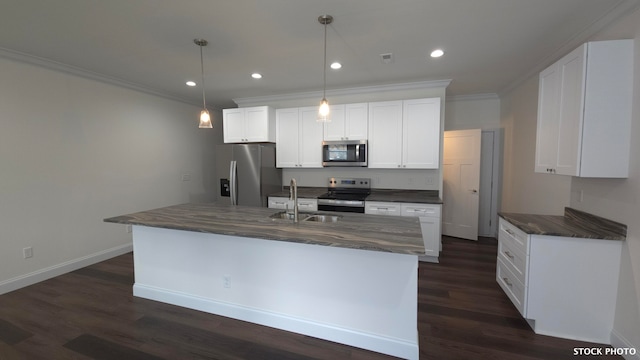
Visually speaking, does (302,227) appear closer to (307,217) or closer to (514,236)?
(307,217)

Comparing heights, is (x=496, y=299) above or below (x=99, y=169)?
below

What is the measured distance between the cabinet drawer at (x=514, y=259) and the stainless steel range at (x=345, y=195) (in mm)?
1758

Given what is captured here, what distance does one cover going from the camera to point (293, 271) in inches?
87.7

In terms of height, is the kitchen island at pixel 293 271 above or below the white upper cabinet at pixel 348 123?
below

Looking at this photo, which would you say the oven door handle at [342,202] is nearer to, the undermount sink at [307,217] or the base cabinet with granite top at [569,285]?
the undermount sink at [307,217]

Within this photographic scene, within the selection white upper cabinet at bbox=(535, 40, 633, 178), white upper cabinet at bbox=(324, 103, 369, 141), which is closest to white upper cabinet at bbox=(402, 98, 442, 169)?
white upper cabinet at bbox=(324, 103, 369, 141)

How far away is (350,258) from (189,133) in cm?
451

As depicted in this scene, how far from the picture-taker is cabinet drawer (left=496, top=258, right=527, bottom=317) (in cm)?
229

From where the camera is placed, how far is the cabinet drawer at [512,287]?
90.3 inches

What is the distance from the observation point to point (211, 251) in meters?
2.52

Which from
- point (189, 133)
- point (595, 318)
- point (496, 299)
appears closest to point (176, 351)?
point (496, 299)

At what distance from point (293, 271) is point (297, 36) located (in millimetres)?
2189

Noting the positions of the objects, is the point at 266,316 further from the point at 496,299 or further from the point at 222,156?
the point at 222,156

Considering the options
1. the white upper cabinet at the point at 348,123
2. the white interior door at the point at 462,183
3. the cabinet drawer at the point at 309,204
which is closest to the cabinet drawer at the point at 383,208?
the cabinet drawer at the point at 309,204
